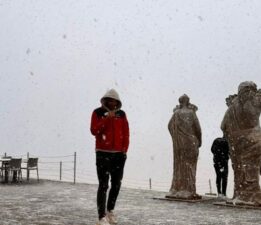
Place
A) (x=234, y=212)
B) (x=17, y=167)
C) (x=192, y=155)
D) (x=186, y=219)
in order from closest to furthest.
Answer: (x=186, y=219) → (x=234, y=212) → (x=192, y=155) → (x=17, y=167)

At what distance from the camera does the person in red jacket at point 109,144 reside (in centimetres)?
603

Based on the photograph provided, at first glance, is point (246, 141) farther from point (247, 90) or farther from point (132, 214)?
point (132, 214)

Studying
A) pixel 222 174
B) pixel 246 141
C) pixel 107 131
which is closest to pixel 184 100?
pixel 222 174

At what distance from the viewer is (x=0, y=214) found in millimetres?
6984

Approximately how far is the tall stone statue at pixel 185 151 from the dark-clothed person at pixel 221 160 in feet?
1.29

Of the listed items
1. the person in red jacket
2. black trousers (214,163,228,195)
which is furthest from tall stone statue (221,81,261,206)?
the person in red jacket

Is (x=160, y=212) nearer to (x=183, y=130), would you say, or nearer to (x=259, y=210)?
(x=259, y=210)

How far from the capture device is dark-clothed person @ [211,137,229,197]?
10727 mm

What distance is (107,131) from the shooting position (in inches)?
240

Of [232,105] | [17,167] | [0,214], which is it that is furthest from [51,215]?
[17,167]

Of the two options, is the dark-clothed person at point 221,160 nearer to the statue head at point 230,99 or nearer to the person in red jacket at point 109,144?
the statue head at point 230,99

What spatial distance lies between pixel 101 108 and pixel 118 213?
6.97ft

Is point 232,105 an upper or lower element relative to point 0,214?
upper

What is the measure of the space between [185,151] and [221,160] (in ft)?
2.60
